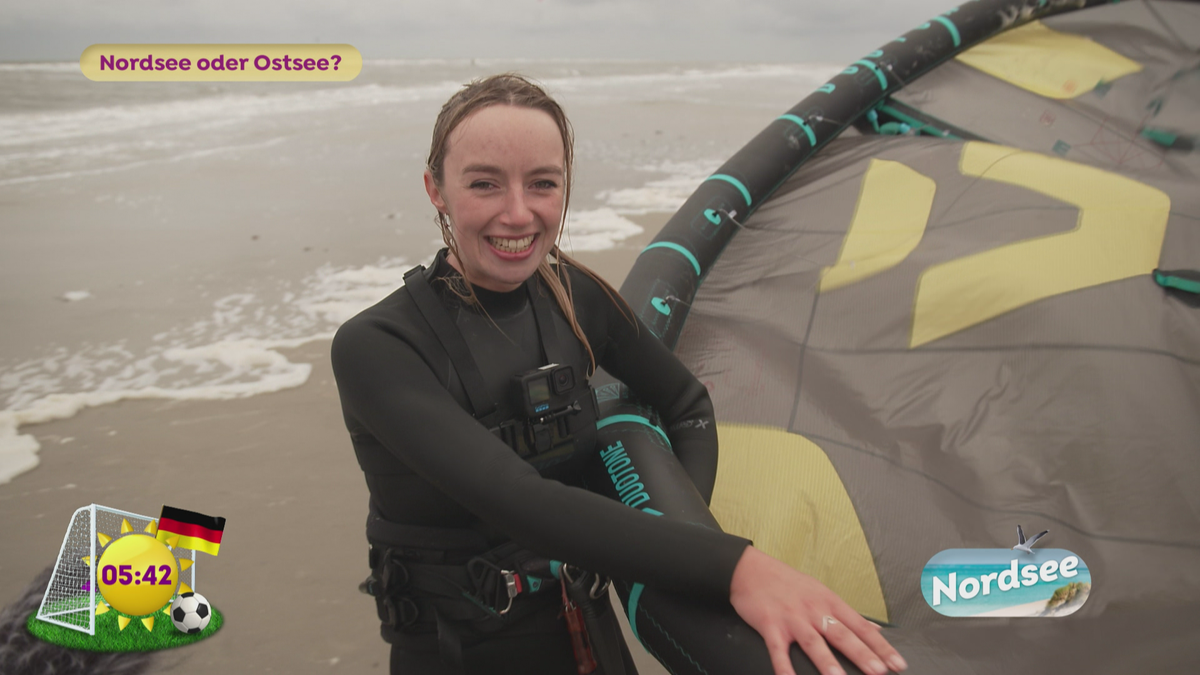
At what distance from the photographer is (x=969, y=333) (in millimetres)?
1942

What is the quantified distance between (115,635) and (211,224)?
167 inches

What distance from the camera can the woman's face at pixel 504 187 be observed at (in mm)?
1211

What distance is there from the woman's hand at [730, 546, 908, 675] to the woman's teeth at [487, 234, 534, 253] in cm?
55

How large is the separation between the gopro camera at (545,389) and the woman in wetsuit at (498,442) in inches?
1.1

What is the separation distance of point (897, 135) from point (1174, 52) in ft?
3.30

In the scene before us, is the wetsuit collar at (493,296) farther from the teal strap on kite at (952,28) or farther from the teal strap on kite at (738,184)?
the teal strap on kite at (952,28)

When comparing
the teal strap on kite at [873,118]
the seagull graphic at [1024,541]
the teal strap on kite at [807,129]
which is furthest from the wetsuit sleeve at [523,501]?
the teal strap on kite at [873,118]

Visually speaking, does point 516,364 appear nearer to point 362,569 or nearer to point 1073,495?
point 1073,495

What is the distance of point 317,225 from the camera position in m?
5.73

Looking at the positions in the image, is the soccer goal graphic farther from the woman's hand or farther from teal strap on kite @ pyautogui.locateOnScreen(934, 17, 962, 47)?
teal strap on kite @ pyautogui.locateOnScreen(934, 17, 962, 47)

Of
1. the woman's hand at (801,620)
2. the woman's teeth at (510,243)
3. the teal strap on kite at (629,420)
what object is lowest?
the woman's hand at (801,620)

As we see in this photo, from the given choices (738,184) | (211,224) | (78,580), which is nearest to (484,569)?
(78,580)

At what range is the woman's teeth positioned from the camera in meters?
1.26

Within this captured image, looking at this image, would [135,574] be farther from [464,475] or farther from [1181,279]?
[1181,279]
